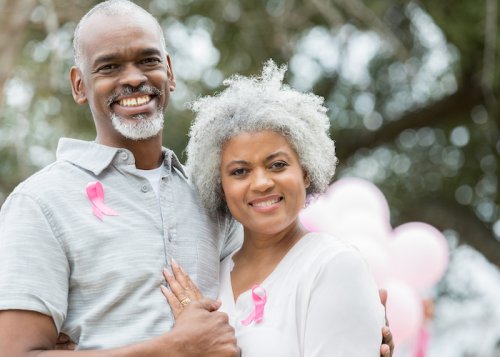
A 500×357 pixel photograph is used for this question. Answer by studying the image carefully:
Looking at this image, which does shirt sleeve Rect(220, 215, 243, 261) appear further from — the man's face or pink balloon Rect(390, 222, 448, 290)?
pink balloon Rect(390, 222, 448, 290)

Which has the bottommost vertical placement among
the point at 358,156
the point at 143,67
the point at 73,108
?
the point at 358,156

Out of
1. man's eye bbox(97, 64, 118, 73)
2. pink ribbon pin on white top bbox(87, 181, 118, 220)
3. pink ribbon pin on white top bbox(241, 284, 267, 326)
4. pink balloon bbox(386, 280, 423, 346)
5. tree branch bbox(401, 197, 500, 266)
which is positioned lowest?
tree branch bbox(401, 197, 500, 266)

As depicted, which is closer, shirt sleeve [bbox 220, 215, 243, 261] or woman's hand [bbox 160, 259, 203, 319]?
woman's hand [bbox 160, 259, 203, 319]

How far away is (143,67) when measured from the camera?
8.12 feet

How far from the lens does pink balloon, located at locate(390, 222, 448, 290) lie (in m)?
4.66

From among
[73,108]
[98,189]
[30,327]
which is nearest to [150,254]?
[98,189]

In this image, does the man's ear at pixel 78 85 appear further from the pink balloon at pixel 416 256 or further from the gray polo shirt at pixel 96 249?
the pink balloon at pixel 416 256

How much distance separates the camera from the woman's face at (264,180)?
2367 mm

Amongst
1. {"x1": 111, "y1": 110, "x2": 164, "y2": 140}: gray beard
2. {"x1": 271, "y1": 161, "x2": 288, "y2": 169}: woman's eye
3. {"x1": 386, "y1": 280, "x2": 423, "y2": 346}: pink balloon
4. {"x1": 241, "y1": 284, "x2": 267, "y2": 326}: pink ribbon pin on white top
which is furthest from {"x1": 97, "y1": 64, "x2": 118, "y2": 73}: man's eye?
{"x1": 386, "y1": 280, "x2": 423, "y2": 346}: pink balloon

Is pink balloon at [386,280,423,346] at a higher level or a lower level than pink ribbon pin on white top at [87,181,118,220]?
lower

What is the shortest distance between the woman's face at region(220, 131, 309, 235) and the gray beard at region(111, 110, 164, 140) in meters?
0.23

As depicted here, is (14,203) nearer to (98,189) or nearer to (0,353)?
(98,189)

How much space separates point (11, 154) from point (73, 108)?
29.5 inches

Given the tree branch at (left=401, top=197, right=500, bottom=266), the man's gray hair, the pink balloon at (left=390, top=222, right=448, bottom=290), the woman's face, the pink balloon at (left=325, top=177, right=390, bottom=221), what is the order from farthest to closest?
the tree branch at (left=401, top=197, right=500, bottom=266) < the pink balloon at (left=325, top=177, right=390, bottom=221) < the pink balloon at (left=390, top=222, right=448, bottom=290) < the man's gray hair < the woman's face
